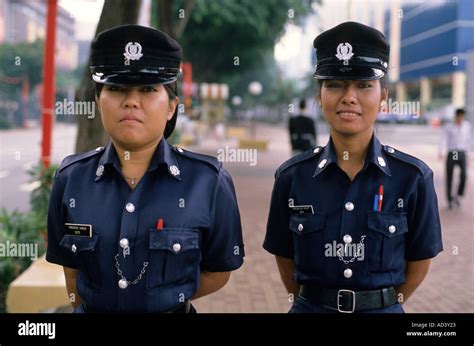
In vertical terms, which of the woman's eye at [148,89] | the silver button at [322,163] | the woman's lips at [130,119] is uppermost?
the woman's eye at [148,89]

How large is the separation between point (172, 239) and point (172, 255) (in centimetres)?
5

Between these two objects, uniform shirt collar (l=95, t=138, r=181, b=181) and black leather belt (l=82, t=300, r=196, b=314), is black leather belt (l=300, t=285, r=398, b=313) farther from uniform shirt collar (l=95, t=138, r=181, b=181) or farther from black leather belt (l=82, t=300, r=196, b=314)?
uniform shirt collar (l=95, t=138, r=181, b=181)

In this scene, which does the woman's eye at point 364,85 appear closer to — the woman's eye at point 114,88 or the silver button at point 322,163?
the silver button at point 322,163

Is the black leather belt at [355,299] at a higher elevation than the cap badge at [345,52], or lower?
lower

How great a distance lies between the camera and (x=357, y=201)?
201 cm

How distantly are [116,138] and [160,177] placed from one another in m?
0.19

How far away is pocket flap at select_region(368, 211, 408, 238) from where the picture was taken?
6.50ft

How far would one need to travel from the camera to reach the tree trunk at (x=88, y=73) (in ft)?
13.2

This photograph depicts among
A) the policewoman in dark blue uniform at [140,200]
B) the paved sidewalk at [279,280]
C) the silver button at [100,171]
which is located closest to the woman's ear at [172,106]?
the policewoman in dark blue uniform at [140,200]

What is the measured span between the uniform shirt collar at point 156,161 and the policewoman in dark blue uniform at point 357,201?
422 mm

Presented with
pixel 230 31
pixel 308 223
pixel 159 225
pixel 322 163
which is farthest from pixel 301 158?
Result: pixel 230 31

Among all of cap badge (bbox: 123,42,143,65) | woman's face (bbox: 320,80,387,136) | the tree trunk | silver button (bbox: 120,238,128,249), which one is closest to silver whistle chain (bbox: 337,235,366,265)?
woman's face (bbox: 320,80,387,136)

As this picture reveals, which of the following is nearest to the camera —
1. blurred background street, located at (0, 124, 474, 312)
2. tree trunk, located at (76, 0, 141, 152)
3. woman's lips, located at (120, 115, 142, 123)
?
woman's lips, located at (120, 115, 142, 123)

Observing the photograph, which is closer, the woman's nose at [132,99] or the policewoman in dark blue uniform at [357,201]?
the woman's nose at [132,99]
